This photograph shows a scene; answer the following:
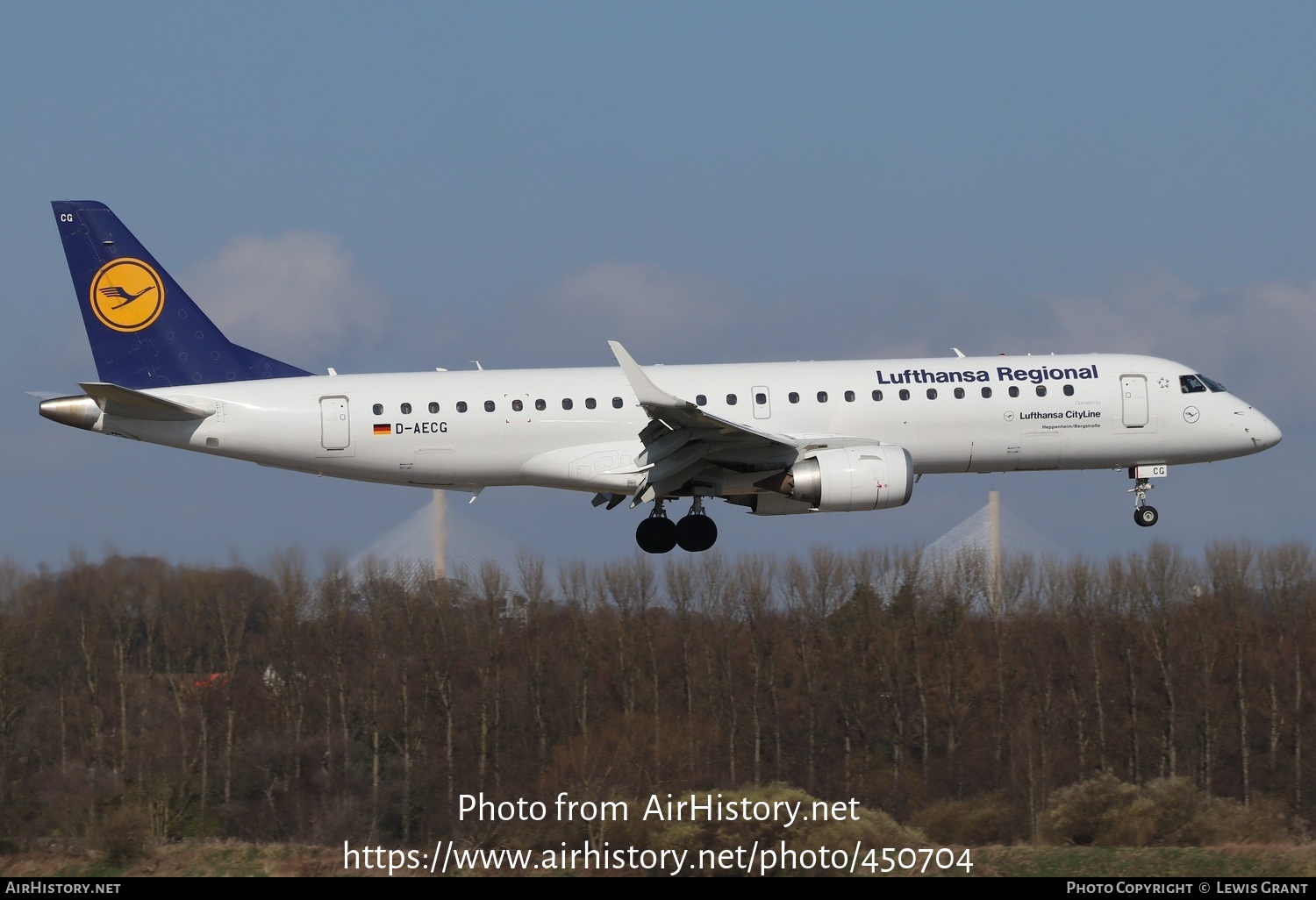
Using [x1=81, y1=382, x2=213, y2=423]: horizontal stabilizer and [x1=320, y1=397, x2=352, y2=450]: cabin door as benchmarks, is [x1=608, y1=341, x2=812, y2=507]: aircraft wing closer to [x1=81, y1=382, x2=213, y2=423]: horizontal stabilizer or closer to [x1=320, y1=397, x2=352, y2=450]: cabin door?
[x1=320, y1=397, x2=352, y2=450]: cabin door

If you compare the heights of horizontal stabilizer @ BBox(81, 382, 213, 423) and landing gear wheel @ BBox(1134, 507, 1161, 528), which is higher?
horizontal stabilizer @ BBox(81, 382, 213, 423)

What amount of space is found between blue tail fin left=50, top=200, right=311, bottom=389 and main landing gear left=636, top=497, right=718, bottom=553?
843 centimetres

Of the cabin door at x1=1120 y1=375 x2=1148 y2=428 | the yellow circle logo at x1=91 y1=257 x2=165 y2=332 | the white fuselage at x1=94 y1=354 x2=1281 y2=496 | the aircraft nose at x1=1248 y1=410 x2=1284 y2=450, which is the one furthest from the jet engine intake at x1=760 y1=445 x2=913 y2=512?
the yellow circle logo at x1=91 y1=257 x2=165 y2=332

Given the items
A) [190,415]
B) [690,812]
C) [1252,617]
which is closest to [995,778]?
[1252,617]

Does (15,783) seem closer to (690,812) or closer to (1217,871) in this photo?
(690,812)

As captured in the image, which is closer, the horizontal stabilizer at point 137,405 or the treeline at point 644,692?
the horizontal stabilizer at point 137,405

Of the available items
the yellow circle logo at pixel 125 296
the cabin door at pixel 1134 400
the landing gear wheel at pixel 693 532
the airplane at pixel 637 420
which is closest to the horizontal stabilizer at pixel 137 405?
the airplane at pixel 637 420

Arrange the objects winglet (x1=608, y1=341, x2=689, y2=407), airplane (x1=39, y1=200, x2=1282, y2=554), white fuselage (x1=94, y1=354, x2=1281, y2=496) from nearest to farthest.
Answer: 1. winglet (x1=608, y1=341, x2=689, y2=407)
2. airplane (x1=39, y1=200, x2=1282, y2=554)
3. white fuselage (x1=94, y1=354, x2=1281, y2=496)

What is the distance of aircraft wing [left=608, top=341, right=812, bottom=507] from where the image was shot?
31.9m

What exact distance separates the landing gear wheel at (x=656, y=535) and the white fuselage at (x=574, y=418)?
1745 mm

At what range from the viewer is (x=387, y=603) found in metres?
70.2

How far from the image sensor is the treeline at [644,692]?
201 ft

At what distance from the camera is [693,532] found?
118ft

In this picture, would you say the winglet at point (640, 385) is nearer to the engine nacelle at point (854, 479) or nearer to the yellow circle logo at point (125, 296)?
the engine nacelle at point (854, 479)
